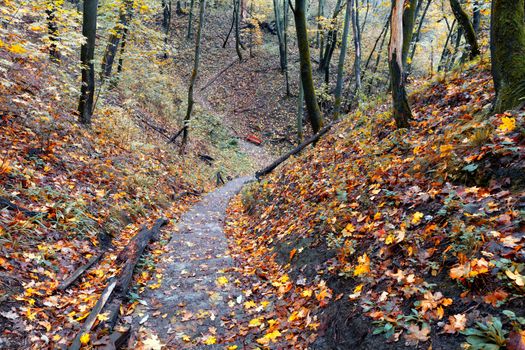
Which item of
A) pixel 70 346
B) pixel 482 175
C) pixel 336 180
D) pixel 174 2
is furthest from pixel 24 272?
pixel 174 2

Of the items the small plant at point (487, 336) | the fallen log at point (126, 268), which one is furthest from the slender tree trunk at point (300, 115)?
the small plant at point (487, 336)

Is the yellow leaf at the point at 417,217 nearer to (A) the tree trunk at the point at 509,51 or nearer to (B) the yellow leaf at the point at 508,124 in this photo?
(B) the yellow leaf at the point at 508,124

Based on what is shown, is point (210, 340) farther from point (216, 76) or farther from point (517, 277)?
point (216, 76)

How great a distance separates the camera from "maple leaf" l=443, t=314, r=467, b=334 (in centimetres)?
244

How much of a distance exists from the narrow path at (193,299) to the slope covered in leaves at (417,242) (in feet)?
1.69

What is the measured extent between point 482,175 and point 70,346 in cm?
489

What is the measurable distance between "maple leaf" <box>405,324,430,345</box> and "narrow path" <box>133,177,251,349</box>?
6.50 ft

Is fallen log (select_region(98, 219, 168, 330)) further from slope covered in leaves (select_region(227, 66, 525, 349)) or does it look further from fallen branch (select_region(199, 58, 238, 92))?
fallen branch (select_region(199, 58, 238, 92))

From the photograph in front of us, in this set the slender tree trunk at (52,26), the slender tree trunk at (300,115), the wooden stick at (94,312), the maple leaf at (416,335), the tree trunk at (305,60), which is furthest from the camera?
the slender tree trunk at (300,115)

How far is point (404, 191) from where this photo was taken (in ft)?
14.4

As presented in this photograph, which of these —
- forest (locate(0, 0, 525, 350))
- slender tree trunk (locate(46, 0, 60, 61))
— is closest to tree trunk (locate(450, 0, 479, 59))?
forest (locate(0, 0, 525, 350))

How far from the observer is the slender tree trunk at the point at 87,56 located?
8.78m

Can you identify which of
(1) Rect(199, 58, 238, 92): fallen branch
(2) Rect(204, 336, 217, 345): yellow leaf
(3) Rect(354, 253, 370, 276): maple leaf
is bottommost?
(2) Rect(204, 336, 217, 345): yellow leaf

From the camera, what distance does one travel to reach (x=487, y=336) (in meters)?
2.23
